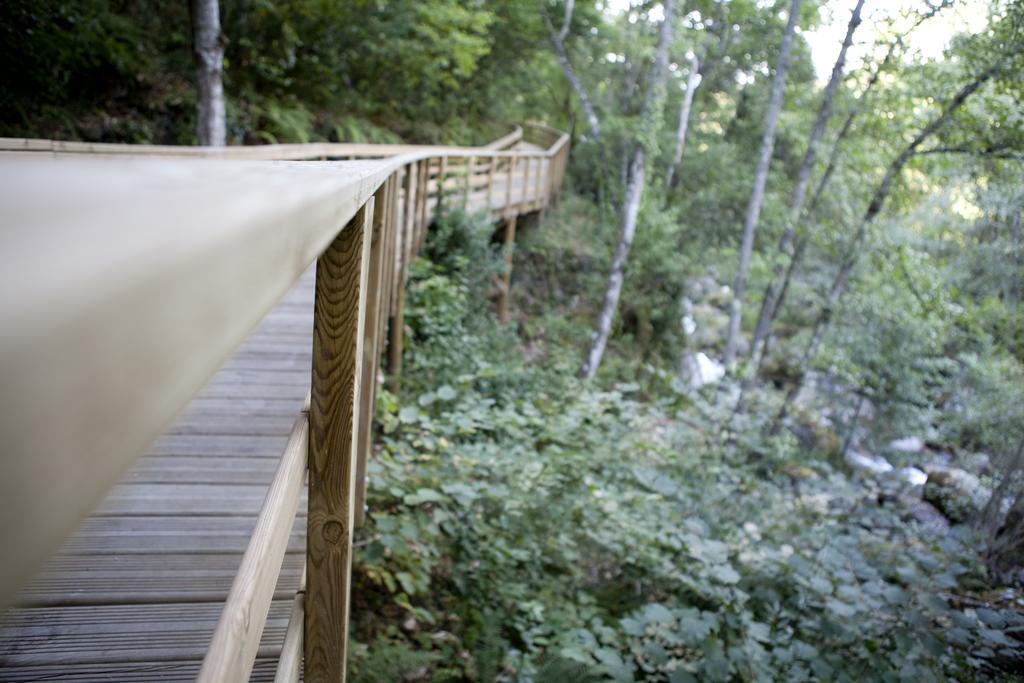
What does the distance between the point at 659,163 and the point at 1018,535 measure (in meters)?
A: 15.8

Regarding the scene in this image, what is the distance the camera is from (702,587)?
362 centimetres

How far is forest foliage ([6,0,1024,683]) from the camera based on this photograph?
3.53 meters

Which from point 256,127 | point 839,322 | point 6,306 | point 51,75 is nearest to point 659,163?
point 839,322

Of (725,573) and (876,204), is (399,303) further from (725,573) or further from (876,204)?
(876,204)

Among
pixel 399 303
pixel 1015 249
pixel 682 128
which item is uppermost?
pixel 682 128

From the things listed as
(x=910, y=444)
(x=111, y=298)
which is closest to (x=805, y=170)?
(x=910, y=444)

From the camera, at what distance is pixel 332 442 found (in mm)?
1504

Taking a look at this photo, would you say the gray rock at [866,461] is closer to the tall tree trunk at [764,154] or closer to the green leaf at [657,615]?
the tall tree trunk at [764,154]

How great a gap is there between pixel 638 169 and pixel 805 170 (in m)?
3.11

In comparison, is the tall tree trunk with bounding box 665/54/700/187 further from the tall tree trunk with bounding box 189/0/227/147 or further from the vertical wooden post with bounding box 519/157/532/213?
the tall tree trunk with bounding box 189/0/227/147

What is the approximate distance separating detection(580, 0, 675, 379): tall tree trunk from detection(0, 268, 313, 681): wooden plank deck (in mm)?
8518

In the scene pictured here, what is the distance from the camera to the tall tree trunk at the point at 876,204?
955 cm

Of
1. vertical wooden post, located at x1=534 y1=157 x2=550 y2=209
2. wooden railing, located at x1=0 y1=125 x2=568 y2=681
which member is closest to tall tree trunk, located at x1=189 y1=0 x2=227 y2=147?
wooden railing, located at x1=0 y1=125 x2=568 y2=681

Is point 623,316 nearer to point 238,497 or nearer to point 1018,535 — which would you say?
point 1018,535
